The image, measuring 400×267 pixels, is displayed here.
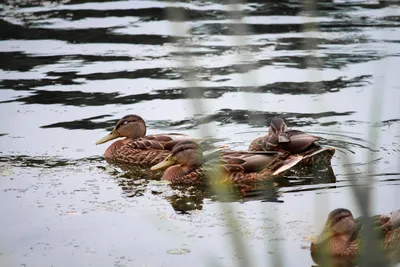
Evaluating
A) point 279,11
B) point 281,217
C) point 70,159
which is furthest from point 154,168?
point 279,11

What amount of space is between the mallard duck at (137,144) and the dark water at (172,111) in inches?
9.3

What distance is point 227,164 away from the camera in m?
8.65

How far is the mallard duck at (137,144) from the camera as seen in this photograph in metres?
9.52

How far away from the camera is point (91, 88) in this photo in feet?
40.9

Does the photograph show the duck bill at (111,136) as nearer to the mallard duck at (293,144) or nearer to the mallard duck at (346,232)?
the mallard duck at (293,144)

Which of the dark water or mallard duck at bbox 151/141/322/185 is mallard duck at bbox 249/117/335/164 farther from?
the dark water

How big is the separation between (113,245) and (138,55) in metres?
7.31

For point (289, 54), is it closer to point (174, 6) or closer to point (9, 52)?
point (9, 52)

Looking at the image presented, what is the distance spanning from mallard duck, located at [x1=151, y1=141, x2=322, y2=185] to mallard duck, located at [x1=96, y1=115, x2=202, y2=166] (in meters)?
0.34

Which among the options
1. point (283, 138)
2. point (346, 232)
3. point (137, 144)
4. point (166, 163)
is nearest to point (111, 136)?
point (137, 144)

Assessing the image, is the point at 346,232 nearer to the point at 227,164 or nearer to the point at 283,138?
the point at 227,164

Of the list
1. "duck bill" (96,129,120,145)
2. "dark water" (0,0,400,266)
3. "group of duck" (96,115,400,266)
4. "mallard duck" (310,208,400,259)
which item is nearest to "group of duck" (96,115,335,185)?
"group of duck" (96,115,400,266)

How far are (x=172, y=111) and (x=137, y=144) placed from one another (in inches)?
69.3

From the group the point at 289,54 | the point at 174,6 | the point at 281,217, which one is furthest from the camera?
the point at 289,54
